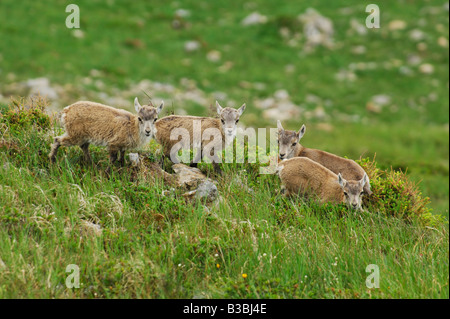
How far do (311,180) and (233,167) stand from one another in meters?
1.66

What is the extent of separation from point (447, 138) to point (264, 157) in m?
19.1

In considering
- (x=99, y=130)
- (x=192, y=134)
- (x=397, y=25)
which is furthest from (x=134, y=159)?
(x=397, y=25)

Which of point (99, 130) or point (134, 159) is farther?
point (134, 159)

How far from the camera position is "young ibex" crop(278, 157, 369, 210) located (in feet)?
36.3

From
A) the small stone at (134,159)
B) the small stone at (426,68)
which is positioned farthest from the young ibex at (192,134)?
the small stone at (426,68)

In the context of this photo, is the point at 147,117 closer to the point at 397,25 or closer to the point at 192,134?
the point at 192,134

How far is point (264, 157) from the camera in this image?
1227 cm

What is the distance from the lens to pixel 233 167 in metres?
11.8

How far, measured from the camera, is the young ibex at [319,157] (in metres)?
11.5

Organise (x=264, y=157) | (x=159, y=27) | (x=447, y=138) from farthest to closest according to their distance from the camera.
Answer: (x=159, y=27) < (x=447, y=138) < (x=264, y=157)

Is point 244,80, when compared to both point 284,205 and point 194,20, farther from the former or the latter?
point 284,205

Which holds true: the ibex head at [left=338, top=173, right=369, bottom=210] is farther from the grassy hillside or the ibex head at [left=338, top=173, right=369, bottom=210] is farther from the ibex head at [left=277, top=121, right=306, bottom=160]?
the ibex head at [left=277, top=121, right=306, bottom=160]

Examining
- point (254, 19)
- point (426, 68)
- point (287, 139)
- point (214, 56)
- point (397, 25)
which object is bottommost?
point (287, 139)

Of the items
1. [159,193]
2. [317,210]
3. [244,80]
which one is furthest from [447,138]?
[159,193]
